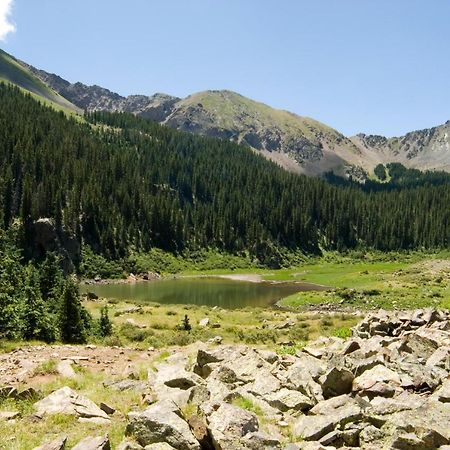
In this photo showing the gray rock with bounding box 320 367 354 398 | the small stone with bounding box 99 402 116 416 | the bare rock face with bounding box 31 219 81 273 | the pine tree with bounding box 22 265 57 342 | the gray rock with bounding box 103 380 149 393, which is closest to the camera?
the small stone with bounding box 99 402 116 416

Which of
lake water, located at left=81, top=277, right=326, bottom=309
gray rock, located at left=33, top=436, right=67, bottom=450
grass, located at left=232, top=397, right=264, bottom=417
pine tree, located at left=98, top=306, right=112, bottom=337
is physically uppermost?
gray rock, located at left=33, top=436, right=67, bottom=450

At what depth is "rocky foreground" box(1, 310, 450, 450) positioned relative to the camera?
10.2 m

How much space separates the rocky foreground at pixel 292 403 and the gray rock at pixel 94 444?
26 millimetres

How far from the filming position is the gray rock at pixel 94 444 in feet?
32.0

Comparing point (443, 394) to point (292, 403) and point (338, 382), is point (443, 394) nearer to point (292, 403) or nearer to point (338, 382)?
point (338, 382)

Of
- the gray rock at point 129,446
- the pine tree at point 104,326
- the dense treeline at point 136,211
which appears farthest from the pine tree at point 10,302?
the dense treeline at point 136,211

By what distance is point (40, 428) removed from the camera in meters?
11.7

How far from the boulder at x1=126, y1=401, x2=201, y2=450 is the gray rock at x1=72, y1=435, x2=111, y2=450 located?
Answer: 774 millimetres

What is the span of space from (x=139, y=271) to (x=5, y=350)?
10339 cm

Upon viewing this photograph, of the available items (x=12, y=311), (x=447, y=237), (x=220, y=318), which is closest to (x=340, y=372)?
(x=12, y=311)

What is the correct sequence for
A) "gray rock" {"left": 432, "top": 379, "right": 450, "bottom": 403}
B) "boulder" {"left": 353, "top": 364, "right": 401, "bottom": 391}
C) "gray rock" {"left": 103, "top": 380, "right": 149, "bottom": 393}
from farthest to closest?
"gray rock" {"left": 103, "top": 380, "right": 149, "bottom": 393} < "boulder" {"left": 353, "top": 364, "right": 401, "bottom": 391} < "gray rock" {"left": 432, "top": 379, "right": 450, "bottom": 403}

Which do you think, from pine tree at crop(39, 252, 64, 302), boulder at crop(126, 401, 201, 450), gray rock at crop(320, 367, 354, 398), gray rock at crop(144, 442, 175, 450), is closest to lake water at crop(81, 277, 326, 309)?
pine tree at crop(39, 252, 64, 302)

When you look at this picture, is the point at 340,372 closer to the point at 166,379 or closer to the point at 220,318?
the point at 166,379

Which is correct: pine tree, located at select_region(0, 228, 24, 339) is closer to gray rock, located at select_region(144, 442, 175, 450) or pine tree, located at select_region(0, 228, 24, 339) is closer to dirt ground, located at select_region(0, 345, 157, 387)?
dirt ground, located at select_region(0, 345, 157, 387)
